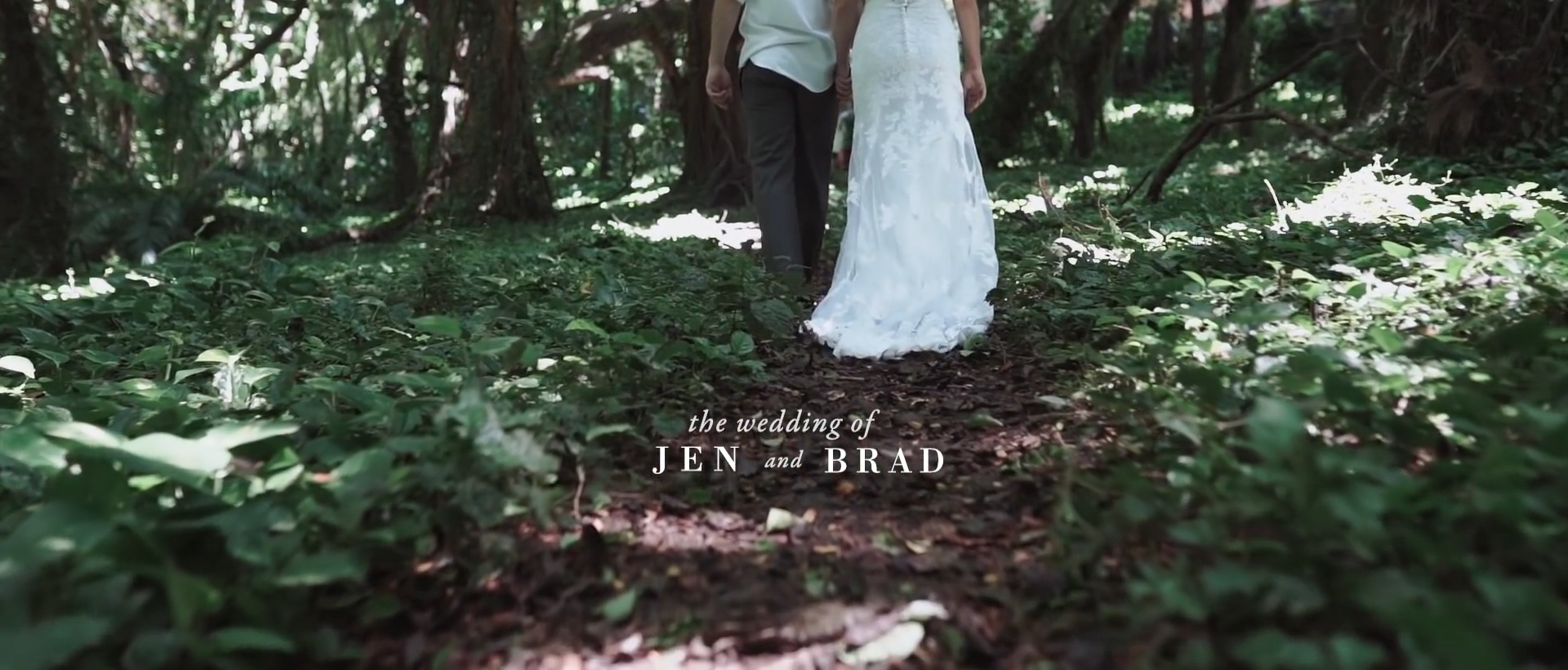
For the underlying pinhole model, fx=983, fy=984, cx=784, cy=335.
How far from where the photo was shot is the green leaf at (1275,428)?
1195 millimetres

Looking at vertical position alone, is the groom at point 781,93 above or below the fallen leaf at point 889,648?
above

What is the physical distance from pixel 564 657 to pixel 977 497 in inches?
32.3

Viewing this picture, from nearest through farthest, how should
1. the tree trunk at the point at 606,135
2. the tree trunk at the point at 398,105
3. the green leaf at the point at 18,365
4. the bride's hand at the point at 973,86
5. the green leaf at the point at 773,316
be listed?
the green leaf at the point at 18,365
the green leaf at the point at 773,316
the bride's hand at the point at 973,86
the tree trunk at the point at 398,105
the tree trunk at the point at 606,135

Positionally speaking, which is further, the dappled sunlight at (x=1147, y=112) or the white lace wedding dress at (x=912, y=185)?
the dappled sunlight at (x=1147, y=112)

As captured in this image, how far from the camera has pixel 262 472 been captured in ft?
4.73

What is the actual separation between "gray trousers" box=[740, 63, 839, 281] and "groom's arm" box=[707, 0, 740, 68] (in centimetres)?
14

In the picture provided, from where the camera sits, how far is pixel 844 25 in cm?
363

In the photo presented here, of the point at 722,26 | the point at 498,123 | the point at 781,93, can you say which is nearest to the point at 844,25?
the point at 781,93

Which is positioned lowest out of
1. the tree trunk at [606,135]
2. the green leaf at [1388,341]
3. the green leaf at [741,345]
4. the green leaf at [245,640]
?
the tree trunk at [606,135]

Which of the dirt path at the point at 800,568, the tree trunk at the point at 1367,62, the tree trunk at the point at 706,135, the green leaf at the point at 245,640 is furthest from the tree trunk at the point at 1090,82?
the green leaf at the point at 245,640

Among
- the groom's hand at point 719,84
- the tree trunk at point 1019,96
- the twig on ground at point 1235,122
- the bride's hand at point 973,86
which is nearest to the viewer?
the bride's hand at point 973,86

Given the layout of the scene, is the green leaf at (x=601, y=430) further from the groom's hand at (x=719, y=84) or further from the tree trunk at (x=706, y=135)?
the tree trunk at (x=706, y=135)

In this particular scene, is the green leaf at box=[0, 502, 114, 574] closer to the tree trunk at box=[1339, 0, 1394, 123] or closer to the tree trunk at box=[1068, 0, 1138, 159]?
the tree trunk at box=[1339, 0, 1394, 123]

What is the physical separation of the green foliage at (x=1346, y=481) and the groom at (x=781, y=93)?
1.63 m
